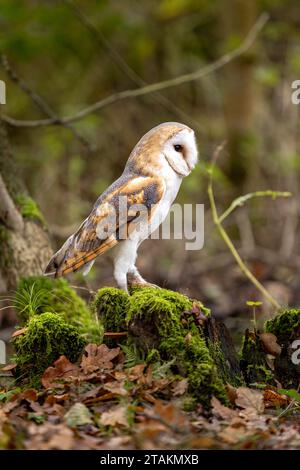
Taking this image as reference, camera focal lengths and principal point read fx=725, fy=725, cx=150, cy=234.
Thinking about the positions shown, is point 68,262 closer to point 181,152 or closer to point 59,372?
point 59,372

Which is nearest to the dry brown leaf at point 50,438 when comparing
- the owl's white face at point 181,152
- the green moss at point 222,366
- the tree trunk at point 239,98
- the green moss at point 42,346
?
the green moss at point 42,346

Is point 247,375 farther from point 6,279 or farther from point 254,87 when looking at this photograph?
point 254,87

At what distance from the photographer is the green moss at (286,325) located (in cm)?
517

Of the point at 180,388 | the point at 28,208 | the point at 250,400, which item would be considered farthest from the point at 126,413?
the point at 28,208

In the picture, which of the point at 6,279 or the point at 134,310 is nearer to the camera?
the point at 134,310

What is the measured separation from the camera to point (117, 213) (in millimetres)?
5387

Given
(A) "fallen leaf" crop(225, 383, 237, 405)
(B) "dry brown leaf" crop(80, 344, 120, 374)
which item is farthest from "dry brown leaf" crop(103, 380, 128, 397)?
(A) "fallen leaf" crop(225, 383, 237, 405)

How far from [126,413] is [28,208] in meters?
3.35

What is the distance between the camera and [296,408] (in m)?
4.68

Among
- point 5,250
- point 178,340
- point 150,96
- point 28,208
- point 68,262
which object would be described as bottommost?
point 178,340

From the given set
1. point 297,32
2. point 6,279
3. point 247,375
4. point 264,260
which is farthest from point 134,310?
point 297,32

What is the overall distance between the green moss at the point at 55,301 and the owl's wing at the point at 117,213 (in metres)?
0.71

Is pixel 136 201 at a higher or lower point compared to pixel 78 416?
higher

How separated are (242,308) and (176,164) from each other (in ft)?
16.6
